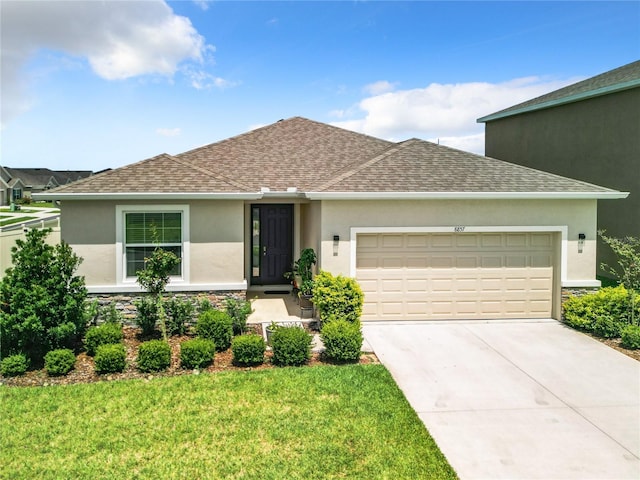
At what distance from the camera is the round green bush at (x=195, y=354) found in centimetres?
753

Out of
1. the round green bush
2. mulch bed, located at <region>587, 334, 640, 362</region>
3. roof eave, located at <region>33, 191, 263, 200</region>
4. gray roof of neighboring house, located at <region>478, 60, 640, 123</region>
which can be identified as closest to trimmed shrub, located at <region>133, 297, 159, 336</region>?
the round green bush

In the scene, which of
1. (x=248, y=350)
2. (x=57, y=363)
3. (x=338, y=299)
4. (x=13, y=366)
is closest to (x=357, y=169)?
(x=338, y=299)

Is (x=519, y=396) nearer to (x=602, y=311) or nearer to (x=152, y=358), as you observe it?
(x=602, y=311)

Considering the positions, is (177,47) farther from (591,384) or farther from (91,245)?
(591,384)

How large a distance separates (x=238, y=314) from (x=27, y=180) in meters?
67.1

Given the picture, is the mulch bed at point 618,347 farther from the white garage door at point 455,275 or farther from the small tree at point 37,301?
the small tree at point 37,301

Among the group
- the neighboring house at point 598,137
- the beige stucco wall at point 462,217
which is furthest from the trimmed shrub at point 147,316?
the neighboring house at point 598,137

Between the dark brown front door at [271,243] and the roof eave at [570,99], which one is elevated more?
the roof eave at [570,99]

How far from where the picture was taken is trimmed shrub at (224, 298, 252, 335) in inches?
357

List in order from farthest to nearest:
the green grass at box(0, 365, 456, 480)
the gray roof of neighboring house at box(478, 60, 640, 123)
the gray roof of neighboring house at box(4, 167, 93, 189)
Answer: the gray roof of neighboring house at box(4, 167, 93, 189), the gray roof of neighboring house at box(478, 60, 640, 123), the green grass at box(0, 365, 456, 480)

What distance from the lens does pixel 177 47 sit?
12.7 m

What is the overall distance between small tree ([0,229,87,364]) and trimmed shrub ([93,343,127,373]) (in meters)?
0.89

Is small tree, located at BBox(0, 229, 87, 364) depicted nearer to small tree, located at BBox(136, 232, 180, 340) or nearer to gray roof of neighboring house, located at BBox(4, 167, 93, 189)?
small tree, located at BBox(136, 232, 180, 340)

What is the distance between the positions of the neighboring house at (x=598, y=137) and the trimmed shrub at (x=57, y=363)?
15.1 meters
